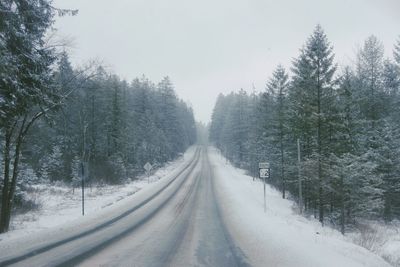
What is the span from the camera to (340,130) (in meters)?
22.3

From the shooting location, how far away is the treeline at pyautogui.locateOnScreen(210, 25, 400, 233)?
21578 mm

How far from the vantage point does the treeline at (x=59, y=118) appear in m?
10.6

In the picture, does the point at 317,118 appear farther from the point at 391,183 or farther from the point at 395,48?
the point at 395,48

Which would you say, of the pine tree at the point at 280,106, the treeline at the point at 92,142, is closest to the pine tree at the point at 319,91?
the pine tree at the point at 280,106

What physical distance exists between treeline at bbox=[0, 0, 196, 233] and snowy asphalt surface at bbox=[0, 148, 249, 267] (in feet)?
13.5

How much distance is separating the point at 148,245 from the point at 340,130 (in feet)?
54.0

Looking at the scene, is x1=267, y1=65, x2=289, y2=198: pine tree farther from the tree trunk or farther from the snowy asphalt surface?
the tree trunk

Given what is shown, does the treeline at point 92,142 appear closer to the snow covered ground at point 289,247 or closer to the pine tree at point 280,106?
the pine tree at point 280,106

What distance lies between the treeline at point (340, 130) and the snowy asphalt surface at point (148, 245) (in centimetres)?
946

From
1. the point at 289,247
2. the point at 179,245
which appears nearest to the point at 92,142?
the point at 179,245

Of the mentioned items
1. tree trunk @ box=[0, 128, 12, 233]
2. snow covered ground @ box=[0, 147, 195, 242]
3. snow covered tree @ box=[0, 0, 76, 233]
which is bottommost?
snow covered ground @ box=[0, 147, 195, 242]

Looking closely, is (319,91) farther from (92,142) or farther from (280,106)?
(92,142)

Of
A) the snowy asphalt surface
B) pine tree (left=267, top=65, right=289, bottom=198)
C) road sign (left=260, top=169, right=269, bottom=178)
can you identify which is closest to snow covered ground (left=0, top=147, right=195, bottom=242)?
the snowy asphalt surface

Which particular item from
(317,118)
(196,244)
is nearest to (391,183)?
(317,118)
